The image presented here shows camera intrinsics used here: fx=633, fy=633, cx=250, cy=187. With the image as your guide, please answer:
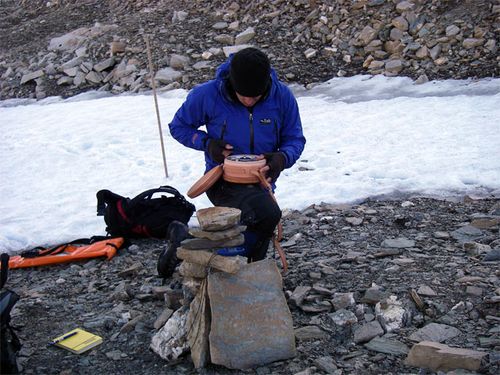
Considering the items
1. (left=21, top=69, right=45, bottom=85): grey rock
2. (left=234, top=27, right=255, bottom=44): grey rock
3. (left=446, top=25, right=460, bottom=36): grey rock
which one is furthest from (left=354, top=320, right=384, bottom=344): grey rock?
(left=21, top=69, right=45, bottom=85): grey rock

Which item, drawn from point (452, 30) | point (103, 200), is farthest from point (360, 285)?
point (452, 30)

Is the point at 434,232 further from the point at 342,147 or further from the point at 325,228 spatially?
the point at 342,147

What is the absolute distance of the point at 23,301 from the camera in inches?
200

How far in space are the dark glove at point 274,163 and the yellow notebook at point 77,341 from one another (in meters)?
1.68

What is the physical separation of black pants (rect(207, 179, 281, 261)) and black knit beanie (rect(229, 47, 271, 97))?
73cm

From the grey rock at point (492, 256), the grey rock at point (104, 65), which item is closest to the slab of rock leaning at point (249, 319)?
the grey rock at point (492, 256)

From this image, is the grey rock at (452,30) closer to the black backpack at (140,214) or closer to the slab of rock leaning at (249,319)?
the black backpack at (140,214)

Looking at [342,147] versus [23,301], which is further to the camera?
[342,147]

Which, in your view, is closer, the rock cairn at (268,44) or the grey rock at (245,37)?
the rock cairn at (268,44)

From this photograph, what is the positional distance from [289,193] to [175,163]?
2321mm

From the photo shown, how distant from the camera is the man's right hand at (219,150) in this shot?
4.77m

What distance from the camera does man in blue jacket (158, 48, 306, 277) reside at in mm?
4617

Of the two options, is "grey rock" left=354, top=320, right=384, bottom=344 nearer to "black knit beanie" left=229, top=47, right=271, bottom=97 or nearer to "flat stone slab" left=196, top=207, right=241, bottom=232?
"flat stone slab" left=196, top=207, right=241, bottom=232

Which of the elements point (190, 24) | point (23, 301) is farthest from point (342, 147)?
point (190, 24)
